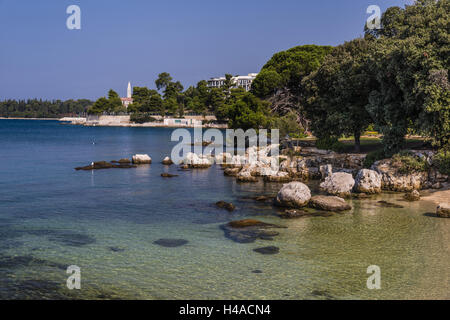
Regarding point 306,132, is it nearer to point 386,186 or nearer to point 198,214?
point 386,186

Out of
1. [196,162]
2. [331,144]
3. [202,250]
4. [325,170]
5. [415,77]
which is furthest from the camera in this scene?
[196,162]

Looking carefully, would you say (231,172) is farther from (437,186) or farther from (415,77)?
(415,77)

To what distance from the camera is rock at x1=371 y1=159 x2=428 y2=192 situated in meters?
32.6

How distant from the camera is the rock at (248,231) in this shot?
68.4 ft

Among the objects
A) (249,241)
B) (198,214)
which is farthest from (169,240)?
(198,214)

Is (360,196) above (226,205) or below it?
above

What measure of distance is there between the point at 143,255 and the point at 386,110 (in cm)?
2572

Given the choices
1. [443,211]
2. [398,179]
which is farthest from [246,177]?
[443,211]

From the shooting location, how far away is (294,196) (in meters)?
27.1

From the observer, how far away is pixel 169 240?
67.9ft

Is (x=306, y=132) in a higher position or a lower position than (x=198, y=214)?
higher

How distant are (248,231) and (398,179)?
55.6 ft

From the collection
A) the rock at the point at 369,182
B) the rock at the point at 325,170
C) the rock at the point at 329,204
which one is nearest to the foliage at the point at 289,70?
the rock at the point at 325,170

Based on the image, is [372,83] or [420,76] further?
[372,83]
